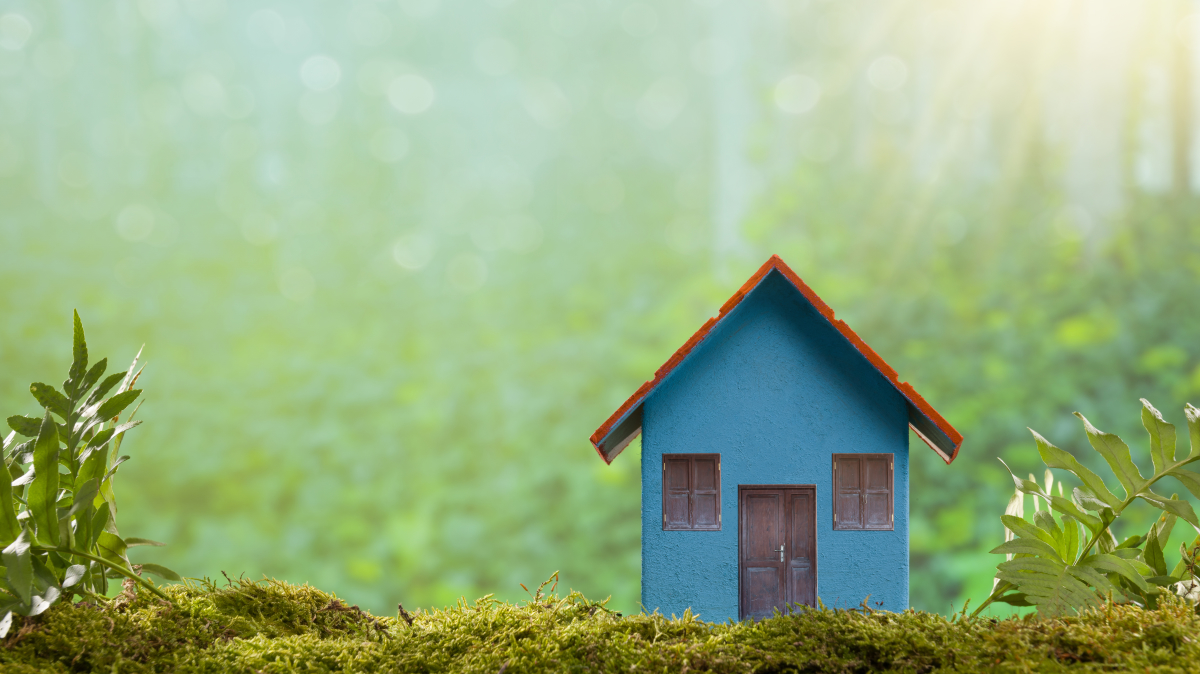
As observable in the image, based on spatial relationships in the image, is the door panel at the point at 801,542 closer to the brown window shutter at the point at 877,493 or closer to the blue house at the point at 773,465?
the blue house at the point at 773,465

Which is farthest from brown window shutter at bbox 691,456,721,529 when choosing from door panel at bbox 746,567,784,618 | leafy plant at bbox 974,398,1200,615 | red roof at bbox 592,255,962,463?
leafy plant at bbox 974,398,1200,615

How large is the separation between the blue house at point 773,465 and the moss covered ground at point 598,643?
1.48 ft

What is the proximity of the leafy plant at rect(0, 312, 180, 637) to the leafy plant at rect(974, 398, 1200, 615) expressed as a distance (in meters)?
3.32

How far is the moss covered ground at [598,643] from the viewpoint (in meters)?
2.26

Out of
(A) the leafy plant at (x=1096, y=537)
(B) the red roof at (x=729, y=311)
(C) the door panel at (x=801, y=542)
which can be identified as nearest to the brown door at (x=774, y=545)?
(C) the door panel at (x=801, y=542)

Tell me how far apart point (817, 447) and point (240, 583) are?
2504 mm

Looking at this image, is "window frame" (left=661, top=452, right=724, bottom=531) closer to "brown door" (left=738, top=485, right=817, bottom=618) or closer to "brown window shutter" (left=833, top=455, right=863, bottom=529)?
"brown door" (left=738, top=485, right=817, bottom=618)

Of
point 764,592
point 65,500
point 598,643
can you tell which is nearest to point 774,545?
point 764,592

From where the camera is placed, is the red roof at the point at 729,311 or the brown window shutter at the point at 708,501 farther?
the brown window shutter at the point at 708,501

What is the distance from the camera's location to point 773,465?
3143 millimetres

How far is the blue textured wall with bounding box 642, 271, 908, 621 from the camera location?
314 cm

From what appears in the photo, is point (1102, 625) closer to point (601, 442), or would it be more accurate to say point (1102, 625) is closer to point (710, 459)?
point (710, 459)

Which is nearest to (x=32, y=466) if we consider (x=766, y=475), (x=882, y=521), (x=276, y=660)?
(x=276, y=660)

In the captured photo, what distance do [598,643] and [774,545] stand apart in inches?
41.4
